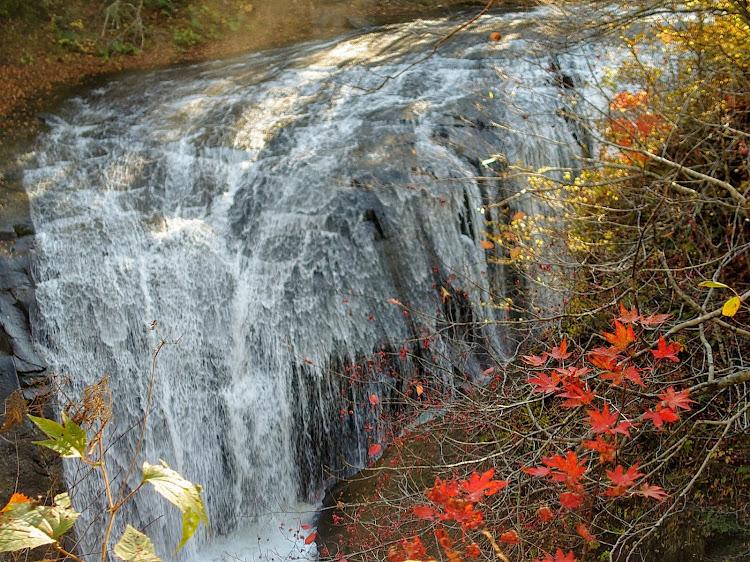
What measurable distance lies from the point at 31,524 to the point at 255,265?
18.3 feet

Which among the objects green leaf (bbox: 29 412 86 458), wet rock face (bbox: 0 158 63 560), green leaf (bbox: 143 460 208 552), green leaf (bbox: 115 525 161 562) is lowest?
wet rock face (bbox: 0 158 63 560)

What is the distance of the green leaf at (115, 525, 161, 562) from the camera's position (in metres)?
1.28

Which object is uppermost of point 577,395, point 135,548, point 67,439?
point 67,439

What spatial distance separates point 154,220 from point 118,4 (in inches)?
269

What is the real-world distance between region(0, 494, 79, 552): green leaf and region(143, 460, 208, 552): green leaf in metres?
0.16

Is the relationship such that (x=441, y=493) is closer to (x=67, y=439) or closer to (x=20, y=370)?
(x=67, y=439)

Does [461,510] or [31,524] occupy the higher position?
[31,524]

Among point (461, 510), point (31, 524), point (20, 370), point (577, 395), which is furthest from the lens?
point (20, 370)

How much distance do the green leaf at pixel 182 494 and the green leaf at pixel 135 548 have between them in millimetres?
105

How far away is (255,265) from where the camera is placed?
22.1 ft

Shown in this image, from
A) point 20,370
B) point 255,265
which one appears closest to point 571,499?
point 255,265

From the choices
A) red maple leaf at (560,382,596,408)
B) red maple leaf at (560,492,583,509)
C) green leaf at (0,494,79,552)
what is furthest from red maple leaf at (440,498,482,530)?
green leaf at (0,494,79,552)

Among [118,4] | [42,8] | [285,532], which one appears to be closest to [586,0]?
[285,532]

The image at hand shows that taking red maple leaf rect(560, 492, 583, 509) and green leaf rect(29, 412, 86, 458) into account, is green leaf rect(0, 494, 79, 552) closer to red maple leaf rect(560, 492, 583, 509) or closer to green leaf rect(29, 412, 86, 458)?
green leaf rect(29, 412, 86, 458)
